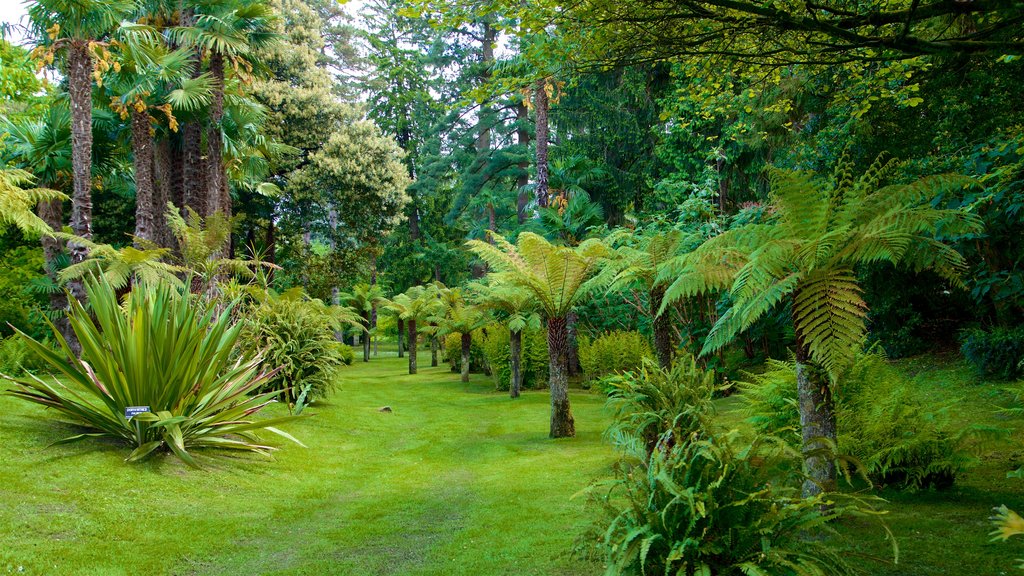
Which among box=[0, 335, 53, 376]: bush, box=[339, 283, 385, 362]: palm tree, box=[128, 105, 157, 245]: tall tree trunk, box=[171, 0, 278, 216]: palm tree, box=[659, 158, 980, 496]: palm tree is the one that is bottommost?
box=[0, 335, 53, 376]: bush

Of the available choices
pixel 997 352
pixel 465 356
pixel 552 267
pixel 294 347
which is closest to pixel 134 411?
pixel 294 347

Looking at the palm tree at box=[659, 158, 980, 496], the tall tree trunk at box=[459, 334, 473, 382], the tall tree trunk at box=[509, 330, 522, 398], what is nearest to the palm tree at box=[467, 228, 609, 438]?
the tall tree trunk at box=[509, 330, 522, 398]

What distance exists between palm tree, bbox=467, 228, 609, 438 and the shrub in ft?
11.5

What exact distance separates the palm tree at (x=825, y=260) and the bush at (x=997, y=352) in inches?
194

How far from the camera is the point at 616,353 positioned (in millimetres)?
12758

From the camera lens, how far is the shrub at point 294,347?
9906 mm

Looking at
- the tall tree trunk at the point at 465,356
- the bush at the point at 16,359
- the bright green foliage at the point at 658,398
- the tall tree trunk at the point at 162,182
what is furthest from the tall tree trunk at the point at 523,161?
the bright green foliage at the point at 658,398

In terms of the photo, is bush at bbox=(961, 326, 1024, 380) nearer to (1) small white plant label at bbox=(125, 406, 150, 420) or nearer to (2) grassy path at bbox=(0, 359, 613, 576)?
(2) grassy path at bbox=(0, 359, 613, 576)

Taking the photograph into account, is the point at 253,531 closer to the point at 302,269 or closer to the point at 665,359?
the point at 665,359

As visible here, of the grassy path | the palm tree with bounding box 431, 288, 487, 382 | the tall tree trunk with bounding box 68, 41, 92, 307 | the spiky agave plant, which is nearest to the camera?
the grassy path

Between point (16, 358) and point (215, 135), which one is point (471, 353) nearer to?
point (215, 135)

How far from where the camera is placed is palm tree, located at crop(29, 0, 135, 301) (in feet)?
38.4

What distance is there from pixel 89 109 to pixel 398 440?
9444 millimetres

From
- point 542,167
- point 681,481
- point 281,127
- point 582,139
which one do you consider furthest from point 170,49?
point 681,481
